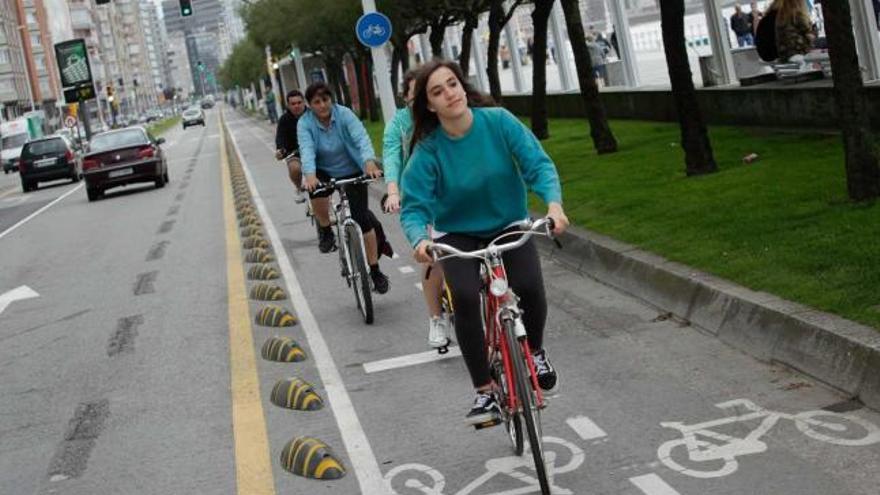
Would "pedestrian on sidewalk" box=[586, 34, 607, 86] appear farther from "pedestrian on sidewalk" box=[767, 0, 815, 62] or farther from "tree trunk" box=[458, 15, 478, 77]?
"pedestrian on sidewalk" box=[767, 0, 815, 62]

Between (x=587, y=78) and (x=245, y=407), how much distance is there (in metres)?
12.6

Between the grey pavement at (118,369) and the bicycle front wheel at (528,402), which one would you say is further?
the grey pavement at (118,369)

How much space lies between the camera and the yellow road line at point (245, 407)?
6074mm

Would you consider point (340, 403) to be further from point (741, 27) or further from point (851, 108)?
point (741, 27)

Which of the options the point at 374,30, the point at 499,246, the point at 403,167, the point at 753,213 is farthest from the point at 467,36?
the point at 499,246

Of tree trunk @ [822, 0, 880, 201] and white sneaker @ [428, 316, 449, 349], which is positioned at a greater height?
tree trunk @ [822, 0, 880, 201]

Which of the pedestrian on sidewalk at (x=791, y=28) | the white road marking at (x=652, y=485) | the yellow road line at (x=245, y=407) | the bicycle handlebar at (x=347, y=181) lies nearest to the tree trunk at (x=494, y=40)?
the pedestrian on sidewalk at (x=791, y=28)

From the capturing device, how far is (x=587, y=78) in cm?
1931

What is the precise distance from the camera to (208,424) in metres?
7.28

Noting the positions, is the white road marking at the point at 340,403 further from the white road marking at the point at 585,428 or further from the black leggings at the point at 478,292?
the white road marking at the point at 585,428

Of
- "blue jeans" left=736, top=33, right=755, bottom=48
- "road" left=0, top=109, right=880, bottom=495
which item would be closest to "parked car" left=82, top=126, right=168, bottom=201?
"blue jeans" left=736, top=33, right=755, bottom=48

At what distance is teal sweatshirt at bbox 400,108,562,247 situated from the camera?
5633 millimetres

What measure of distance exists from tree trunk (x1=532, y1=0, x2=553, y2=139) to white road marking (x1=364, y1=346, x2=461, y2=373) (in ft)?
46.1

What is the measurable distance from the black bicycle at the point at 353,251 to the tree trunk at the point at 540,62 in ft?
39.5
